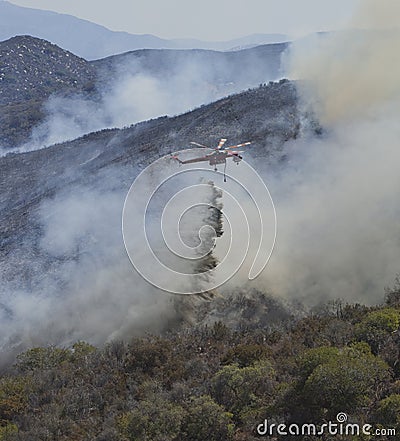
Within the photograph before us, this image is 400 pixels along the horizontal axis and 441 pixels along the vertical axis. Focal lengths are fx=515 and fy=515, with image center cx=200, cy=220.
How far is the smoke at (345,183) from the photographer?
1140 inches

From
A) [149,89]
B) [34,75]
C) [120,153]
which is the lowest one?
[120,153]

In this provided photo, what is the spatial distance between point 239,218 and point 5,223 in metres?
20.9

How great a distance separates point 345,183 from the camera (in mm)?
35219

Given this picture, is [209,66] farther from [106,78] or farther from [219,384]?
[219,384]

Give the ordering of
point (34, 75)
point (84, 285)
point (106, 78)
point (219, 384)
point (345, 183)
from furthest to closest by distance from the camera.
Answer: point (34, 75) → point (106, 78) → point (345, 183) → point (84, 285) → point (219, 384)

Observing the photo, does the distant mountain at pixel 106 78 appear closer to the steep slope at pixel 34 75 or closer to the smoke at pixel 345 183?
the steep slope at pixel 34 75

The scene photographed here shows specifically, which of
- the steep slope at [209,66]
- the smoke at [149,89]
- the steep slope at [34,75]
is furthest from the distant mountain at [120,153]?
the steep slope at [209,66]

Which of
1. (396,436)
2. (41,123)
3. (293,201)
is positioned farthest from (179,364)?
(41,123)

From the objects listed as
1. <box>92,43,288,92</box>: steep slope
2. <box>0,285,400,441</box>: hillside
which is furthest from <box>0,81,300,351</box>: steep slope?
<box>92,43,288,92</box>: steep slope

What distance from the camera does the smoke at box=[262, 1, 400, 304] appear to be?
2895cm

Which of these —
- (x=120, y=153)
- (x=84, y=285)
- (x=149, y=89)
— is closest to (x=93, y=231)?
(x=84, y=285)

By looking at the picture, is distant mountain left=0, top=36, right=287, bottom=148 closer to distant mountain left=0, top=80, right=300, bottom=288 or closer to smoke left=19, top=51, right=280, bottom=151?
smoke left=19, top=51, right=280, bottom=151

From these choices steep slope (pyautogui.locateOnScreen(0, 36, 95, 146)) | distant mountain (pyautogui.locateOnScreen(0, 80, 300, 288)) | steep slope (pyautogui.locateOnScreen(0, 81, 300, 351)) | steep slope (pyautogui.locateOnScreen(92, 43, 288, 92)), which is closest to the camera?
steep slope (pyautogui.locateOnScreen(0, 81, 300, 351))

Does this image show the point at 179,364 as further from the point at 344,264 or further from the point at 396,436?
the point at 344,264
